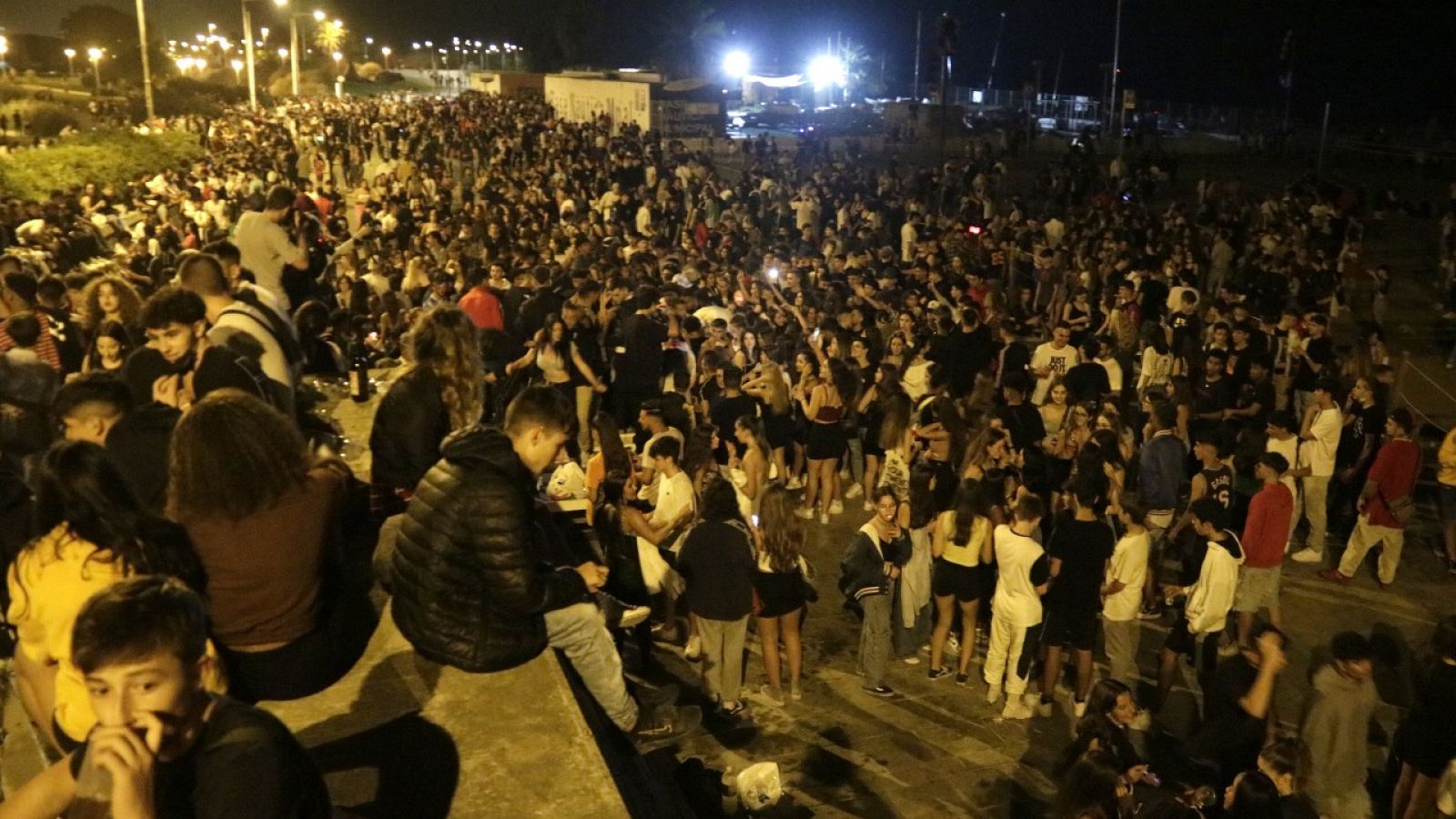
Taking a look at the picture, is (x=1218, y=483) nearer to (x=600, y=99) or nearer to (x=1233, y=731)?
(x=1233, y=731)

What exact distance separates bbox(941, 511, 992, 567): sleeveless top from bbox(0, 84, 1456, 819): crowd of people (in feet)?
0.08

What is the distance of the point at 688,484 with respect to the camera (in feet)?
23.4

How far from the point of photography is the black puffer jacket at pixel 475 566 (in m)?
3.71

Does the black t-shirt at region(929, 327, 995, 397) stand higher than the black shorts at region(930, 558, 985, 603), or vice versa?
the black t-shirt at region(929, 327, 995, 397)

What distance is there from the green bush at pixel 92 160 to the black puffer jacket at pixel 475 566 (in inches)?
823

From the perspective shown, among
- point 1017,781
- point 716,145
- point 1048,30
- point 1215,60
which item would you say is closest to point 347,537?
point 1017,781

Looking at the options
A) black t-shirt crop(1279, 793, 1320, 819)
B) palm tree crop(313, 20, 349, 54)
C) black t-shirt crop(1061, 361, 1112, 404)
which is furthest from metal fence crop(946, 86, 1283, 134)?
palm tree crop(313, 20, 349, 54)

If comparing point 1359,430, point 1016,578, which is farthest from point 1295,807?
point 1359,430

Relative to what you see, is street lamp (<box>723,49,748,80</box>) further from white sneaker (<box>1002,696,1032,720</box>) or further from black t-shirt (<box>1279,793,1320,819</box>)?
black t-shirt (<box>1279,793,1320,819</box>)

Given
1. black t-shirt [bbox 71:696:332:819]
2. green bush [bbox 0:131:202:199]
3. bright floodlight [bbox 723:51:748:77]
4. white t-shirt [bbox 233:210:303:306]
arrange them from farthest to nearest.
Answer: bright floodlight [bbox 723:51:748:77], green bush [bbox 0:131:202:199], white t-shirt [bbox 233:210:303:306], black t-shirt [bbox 71:696:332:819]

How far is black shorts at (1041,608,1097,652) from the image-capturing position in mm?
6805

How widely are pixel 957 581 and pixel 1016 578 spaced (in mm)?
502

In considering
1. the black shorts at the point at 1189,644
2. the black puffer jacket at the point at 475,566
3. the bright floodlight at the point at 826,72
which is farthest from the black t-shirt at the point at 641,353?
the bright floodlight at the point at 826,72

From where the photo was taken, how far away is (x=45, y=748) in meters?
3.93
